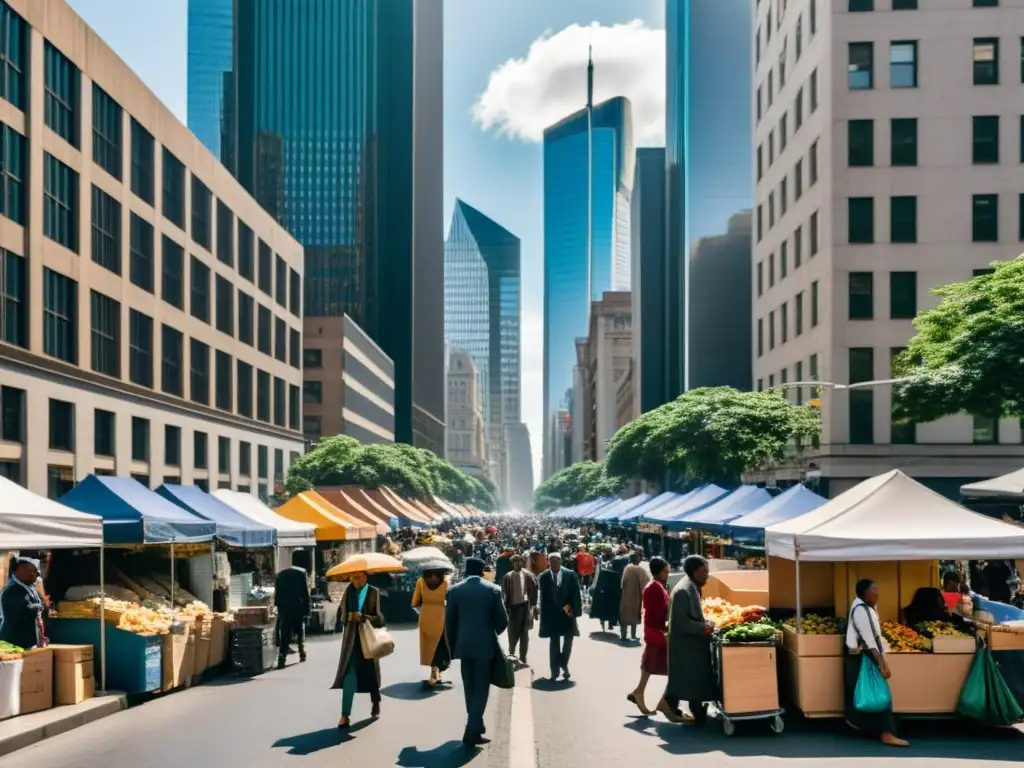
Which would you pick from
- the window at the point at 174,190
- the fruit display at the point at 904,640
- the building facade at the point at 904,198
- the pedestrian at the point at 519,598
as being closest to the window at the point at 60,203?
the window at the point at 174,190

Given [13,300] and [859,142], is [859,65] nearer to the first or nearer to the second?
[859,142]

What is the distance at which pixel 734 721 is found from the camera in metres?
12.3

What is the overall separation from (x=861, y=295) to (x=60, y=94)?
3306cm

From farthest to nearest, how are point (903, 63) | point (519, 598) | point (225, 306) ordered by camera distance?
point (225, 306)
point (903, 63)
point (519, 598)

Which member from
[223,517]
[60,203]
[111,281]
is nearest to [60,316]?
[60,203]

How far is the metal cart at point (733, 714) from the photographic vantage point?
12031 millimetres

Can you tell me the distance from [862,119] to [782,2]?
1351 centimetres

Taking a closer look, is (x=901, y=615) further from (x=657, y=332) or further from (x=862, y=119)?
(x=657, y=332)

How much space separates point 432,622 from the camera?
1548cm

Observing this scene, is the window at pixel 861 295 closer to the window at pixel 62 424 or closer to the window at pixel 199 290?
the window at pixel 199 290

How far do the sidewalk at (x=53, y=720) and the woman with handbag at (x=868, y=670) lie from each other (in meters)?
8.23

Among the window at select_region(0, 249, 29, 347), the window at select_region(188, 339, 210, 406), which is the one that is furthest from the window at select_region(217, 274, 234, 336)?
the window at select_region(0, 249, 29, 347)

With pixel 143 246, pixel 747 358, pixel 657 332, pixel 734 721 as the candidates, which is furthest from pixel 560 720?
pixel 657 332

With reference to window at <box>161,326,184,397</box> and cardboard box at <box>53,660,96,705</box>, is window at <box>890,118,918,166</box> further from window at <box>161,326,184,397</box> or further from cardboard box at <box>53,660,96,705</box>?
cardboard box at <box>53,660,96,705</box>
